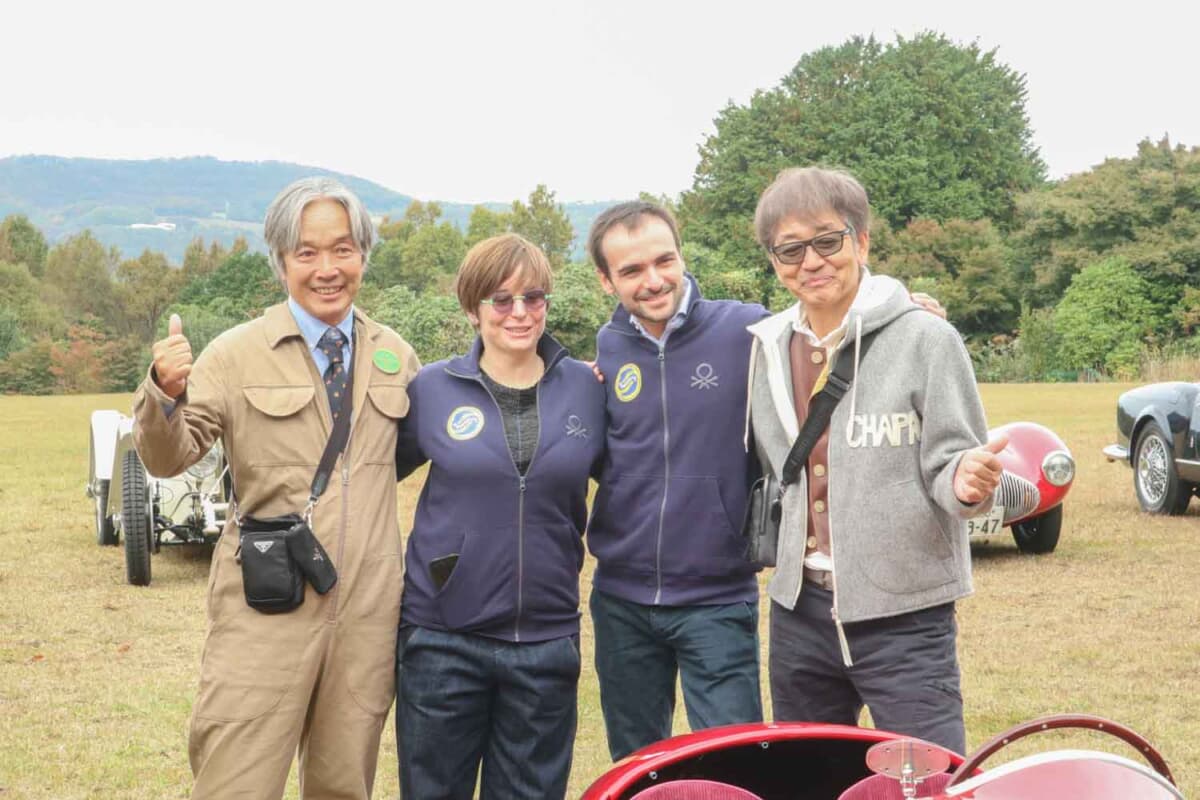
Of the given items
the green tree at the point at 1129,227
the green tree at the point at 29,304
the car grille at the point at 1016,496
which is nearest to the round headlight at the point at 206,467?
the car grille at the point at 1016,496

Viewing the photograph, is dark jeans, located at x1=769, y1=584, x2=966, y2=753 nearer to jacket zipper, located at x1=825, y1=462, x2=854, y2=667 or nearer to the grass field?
jacket zipper, located at x1=825, y1=462, x2=854, y2=667

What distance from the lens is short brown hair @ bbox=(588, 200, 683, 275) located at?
379 cm

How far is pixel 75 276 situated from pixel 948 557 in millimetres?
75913

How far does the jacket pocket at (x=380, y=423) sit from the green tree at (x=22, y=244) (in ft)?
270

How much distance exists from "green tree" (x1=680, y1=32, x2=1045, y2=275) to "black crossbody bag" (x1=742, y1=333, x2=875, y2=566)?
4800cm

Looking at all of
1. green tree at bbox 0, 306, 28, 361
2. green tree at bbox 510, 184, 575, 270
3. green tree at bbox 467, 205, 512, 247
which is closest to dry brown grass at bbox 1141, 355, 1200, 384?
green tree at bbox 510, 184, 575, 270

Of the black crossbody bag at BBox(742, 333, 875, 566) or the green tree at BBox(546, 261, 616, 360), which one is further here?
the green tree at BBox(546, 261, 616, 360)

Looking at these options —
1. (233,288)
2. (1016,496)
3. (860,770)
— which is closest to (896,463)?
(860,770)

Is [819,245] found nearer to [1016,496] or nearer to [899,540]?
[899,540]

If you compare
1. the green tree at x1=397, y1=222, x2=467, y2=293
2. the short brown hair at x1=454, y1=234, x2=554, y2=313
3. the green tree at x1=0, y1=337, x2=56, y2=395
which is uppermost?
the green tree at x1=397, y1=222, x2=467, y2=293

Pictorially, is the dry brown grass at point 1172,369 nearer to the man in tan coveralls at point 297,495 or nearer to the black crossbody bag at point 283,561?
the man in tan coveralls at point 297,495

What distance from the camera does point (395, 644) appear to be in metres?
3.53

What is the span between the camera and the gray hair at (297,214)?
11.4 ft

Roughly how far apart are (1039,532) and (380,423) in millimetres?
7429
